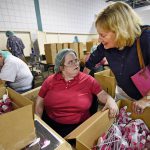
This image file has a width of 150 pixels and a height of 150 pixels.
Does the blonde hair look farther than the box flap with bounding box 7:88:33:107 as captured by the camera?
Yes

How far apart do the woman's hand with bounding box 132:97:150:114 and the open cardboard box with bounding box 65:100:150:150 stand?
1.2 inches

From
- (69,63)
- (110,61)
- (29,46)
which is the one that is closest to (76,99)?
(69,63)

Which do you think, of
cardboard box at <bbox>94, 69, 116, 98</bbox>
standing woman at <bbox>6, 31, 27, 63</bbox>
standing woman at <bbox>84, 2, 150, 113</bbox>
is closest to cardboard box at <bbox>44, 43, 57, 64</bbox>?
standing woman at <bbox>6, 31, 27, 63</bbox>

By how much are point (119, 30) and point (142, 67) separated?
0.33m

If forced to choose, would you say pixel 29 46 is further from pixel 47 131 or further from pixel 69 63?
pixel 47 131

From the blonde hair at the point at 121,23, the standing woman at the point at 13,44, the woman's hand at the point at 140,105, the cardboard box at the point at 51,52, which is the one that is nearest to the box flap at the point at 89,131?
the woman's hand at the point at 140,105

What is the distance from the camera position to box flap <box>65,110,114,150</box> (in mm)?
753

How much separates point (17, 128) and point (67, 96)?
63 cm

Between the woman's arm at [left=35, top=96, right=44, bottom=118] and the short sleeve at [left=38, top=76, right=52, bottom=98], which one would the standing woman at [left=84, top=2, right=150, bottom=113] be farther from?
the woman's arm at [left=35, top=96, right=44, bottom=118]

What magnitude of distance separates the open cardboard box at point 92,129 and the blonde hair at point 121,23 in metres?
0.47

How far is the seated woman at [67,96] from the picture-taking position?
50.4 inches

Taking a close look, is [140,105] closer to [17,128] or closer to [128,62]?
[128,62]

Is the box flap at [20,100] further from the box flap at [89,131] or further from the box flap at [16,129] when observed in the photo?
the box flap at [89,131]

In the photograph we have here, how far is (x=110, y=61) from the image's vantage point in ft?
4.23
